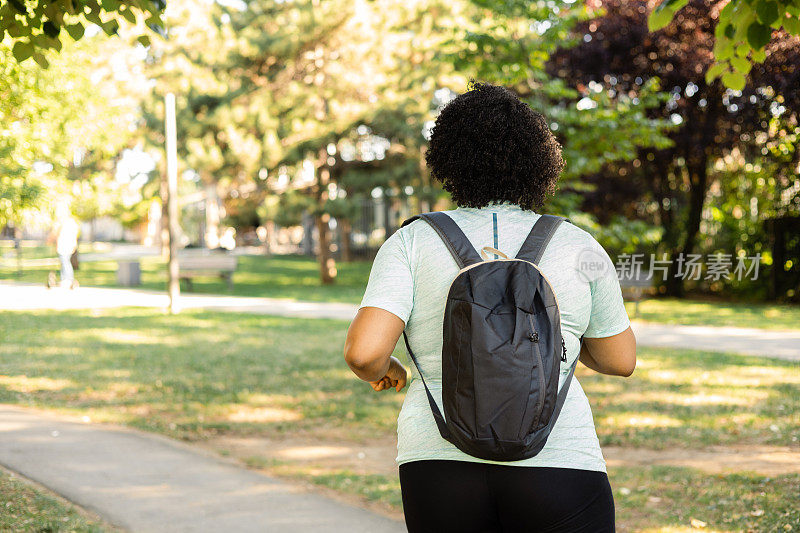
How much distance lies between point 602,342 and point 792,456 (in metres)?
4.35

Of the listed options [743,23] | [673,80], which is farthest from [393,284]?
[673,80]

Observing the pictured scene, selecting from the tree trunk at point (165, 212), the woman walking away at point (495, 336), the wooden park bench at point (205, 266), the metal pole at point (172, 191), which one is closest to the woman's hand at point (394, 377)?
the woman walking away at point (495, 336)

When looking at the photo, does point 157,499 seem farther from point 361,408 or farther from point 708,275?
point 708,275

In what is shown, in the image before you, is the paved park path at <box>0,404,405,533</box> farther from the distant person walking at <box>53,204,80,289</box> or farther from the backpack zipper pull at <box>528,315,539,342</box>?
the distant person walking at <box>53,204,80,289</box>

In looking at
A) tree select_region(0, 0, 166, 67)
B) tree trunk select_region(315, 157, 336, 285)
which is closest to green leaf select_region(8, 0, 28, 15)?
tree select_region(0, 0, 166, 67)

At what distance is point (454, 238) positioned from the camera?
75.7 inches

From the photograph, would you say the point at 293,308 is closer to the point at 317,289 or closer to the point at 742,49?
the point at 317,289

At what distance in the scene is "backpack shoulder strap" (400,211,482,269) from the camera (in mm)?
1899

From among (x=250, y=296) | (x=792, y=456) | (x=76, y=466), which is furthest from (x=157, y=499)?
(x=250, y=296)

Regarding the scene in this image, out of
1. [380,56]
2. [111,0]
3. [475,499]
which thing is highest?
[380,56]

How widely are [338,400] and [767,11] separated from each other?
17.1 ft

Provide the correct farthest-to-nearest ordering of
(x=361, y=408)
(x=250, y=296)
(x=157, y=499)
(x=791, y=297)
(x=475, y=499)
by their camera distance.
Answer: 1. (x=250, y=296)
2. (x=791, y=297)
3. (x=361, y=408)
4. (x=157, y=499)
5. (x=475, y=499)

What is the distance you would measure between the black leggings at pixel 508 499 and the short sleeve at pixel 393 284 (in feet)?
1.27

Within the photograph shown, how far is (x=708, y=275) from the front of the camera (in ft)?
58.7
